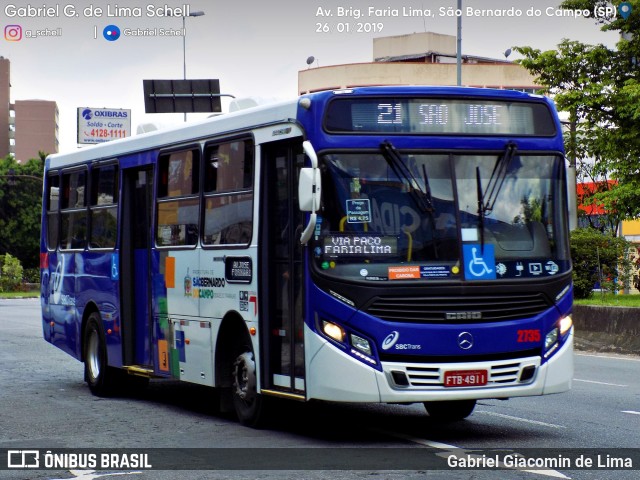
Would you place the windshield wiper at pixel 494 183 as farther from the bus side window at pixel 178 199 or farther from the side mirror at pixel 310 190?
the bus side window at pixel 178 199

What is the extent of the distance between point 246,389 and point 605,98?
65.9ft

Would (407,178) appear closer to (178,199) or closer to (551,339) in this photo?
(551,339)

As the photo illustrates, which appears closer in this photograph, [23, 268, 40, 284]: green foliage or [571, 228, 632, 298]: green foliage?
[571, 228, 632, 298]: green foliage

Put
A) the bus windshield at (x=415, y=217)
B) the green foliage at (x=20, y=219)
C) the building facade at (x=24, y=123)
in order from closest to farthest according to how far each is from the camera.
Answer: the bus windshield at (x=415, y=217) → the green foliage at (x=20, y=219) → the building facade at (x=24, y=123)

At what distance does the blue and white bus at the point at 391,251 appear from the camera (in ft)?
33.9

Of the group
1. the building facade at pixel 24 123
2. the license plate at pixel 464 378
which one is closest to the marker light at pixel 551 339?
the license plate at pixel 464 378

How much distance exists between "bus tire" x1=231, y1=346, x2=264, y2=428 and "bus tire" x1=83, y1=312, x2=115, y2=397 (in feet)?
12.8

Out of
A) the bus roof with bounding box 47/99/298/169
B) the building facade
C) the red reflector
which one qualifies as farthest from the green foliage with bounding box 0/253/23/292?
the building facade

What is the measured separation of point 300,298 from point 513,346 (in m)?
1.89

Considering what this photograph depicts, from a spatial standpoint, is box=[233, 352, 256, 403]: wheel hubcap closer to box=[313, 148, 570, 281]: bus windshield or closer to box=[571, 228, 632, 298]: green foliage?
box=[313, 148, 570, 281]: bus windshield

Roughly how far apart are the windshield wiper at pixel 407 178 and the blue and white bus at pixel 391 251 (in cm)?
1

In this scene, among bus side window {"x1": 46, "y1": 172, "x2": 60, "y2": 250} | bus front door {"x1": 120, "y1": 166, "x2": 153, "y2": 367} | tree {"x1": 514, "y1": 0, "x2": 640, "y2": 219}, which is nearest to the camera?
bus front door {"x1": 120, "y1": 166, "x2": 153, "y2": 367}

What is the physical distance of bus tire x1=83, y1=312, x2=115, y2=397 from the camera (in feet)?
51.7

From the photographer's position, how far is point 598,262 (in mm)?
26672
